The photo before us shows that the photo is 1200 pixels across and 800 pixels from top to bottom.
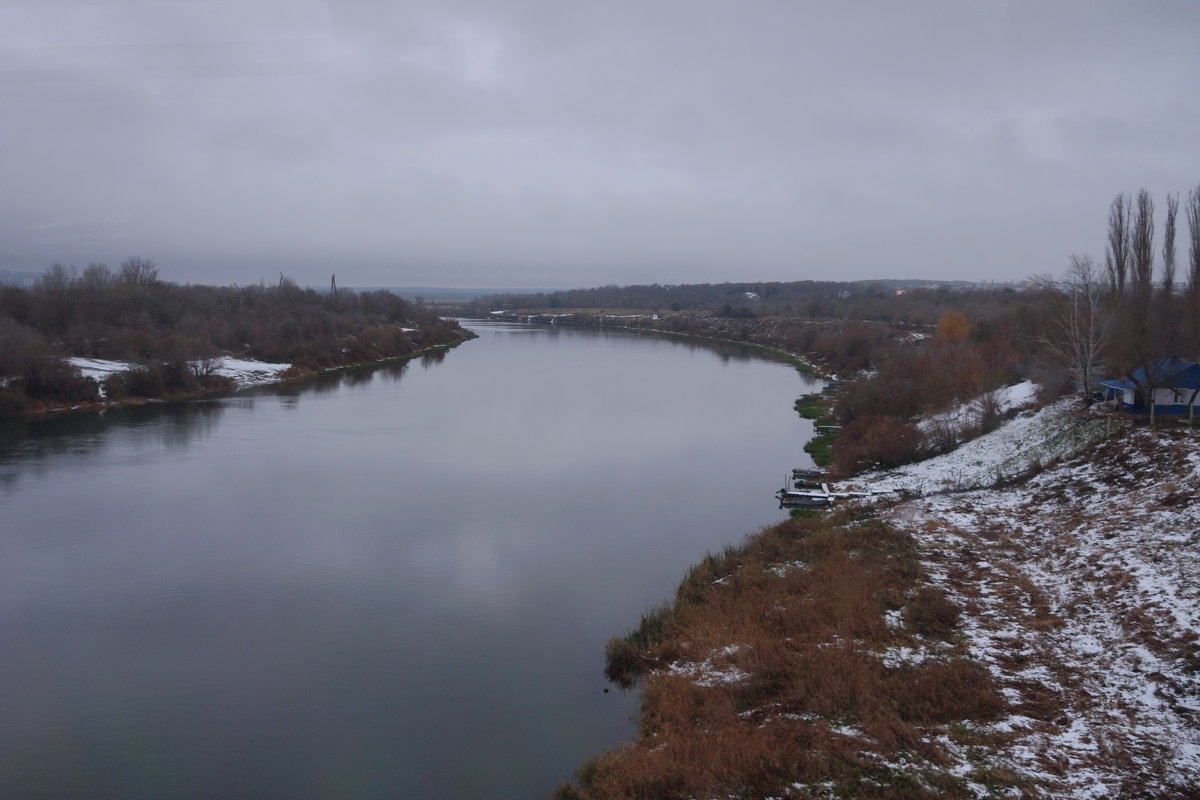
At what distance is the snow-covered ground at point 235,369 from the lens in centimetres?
2414

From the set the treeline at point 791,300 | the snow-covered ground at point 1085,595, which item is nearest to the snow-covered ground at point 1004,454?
the snow-covered ground at point 1085,595

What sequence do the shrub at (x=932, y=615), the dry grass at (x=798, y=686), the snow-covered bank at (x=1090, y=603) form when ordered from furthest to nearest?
the shrub at (x=932, y=615) < the dry grass at (x=798, y=686) < the snow-covered bank at (x=1090, y=603)

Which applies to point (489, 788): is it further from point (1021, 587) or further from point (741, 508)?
point (741, 508)

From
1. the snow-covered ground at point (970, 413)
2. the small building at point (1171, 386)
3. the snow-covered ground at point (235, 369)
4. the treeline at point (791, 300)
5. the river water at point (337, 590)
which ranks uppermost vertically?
the treeline at point (791, 300)

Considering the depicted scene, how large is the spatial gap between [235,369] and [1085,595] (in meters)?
28.2

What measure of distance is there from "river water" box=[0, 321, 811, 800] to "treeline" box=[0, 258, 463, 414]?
256cm

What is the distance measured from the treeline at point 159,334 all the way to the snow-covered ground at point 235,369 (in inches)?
19.3

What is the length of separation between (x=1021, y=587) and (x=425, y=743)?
5.69 meters

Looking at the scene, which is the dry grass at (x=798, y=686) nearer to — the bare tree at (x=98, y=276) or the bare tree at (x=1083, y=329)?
the bare tree at (x=1083, y=329)

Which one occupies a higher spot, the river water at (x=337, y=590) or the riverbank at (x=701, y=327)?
the riverbank at (x=701, y=327)

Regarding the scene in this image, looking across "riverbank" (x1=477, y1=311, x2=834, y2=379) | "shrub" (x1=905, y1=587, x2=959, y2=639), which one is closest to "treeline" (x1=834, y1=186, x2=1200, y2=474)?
"shrub" (x1=905, y1=587, x2=959, y2=639)

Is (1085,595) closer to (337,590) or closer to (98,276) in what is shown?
(337,590)

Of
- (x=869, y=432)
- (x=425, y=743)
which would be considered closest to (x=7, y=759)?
(x=425, y=743)

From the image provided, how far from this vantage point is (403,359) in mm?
41125
